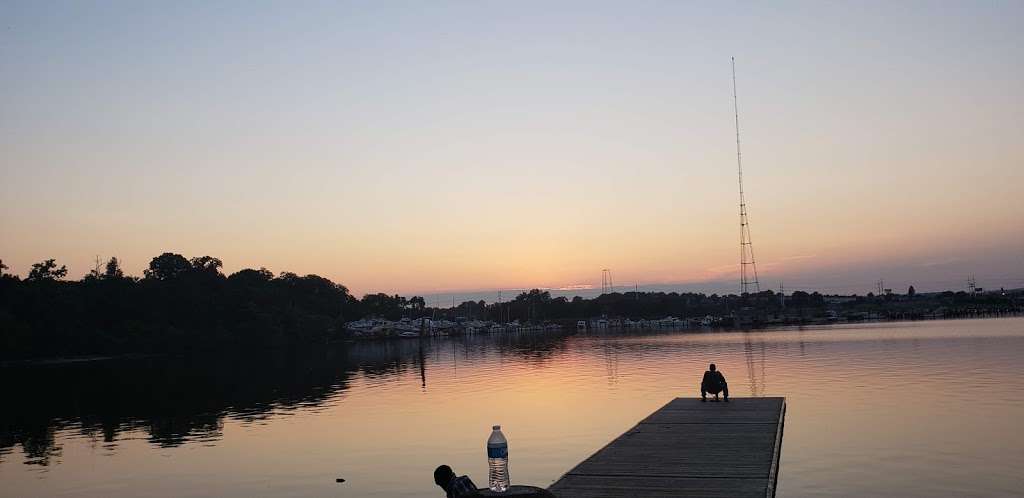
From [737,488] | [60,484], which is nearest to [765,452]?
[737,488]

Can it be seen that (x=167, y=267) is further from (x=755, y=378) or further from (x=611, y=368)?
(x=755, y=378)

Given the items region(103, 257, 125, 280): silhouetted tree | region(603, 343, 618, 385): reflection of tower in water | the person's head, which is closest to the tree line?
region(103, 257, 125, 280): silhouetted tree

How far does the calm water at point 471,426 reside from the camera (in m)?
24.1

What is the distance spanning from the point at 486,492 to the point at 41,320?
12815 centimetres

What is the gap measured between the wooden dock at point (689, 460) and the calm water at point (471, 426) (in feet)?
4.03

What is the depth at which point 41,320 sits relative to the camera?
12094cm

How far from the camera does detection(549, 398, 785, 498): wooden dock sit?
18.4 m

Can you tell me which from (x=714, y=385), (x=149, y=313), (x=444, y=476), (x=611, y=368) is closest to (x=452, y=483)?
(x=444, y=476)

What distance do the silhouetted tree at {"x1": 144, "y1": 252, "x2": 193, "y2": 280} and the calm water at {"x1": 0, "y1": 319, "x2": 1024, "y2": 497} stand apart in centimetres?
9350

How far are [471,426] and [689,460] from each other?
1566 cm

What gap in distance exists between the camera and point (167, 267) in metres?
159

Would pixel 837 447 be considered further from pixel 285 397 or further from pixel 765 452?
pixel 285 397

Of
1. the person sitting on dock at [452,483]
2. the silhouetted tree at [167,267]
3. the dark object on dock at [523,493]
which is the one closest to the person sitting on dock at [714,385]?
the dark object on dock at [523,493]

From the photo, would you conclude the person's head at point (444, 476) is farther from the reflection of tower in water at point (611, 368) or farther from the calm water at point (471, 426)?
the reflection of tower in water at point (611, 368)
